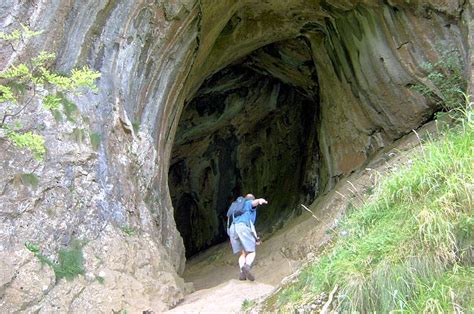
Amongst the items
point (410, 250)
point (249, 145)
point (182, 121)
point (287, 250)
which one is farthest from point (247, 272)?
point (249, 145)

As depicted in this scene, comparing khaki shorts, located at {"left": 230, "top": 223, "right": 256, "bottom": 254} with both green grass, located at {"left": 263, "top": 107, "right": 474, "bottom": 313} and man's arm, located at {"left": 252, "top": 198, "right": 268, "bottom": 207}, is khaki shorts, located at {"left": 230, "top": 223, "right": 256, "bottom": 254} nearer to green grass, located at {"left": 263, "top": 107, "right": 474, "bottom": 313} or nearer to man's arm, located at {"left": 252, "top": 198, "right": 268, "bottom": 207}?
man's arm, located at {"left": 252, "top": 198, "right": 268, "bottom": 207}

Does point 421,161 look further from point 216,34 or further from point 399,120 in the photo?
point 216,34

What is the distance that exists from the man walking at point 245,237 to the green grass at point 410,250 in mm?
2012

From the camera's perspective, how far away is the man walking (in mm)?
6770

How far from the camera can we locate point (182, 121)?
13.7 metres

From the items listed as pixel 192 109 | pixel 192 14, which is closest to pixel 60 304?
pixel 192 14

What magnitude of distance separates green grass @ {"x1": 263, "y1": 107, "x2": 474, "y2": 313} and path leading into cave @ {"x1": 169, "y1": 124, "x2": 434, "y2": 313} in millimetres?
1739

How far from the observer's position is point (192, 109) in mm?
13703

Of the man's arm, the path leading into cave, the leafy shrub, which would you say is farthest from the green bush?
the leafy shrub

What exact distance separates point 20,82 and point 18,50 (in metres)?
0.49

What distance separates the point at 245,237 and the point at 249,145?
865 cm

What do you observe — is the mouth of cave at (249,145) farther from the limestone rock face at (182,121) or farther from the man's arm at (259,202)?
the man's arm at (259,202)

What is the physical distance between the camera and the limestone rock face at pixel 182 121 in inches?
230

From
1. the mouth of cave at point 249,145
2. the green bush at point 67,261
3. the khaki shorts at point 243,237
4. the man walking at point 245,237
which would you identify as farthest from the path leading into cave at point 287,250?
the mouth of cave at point 249,145
